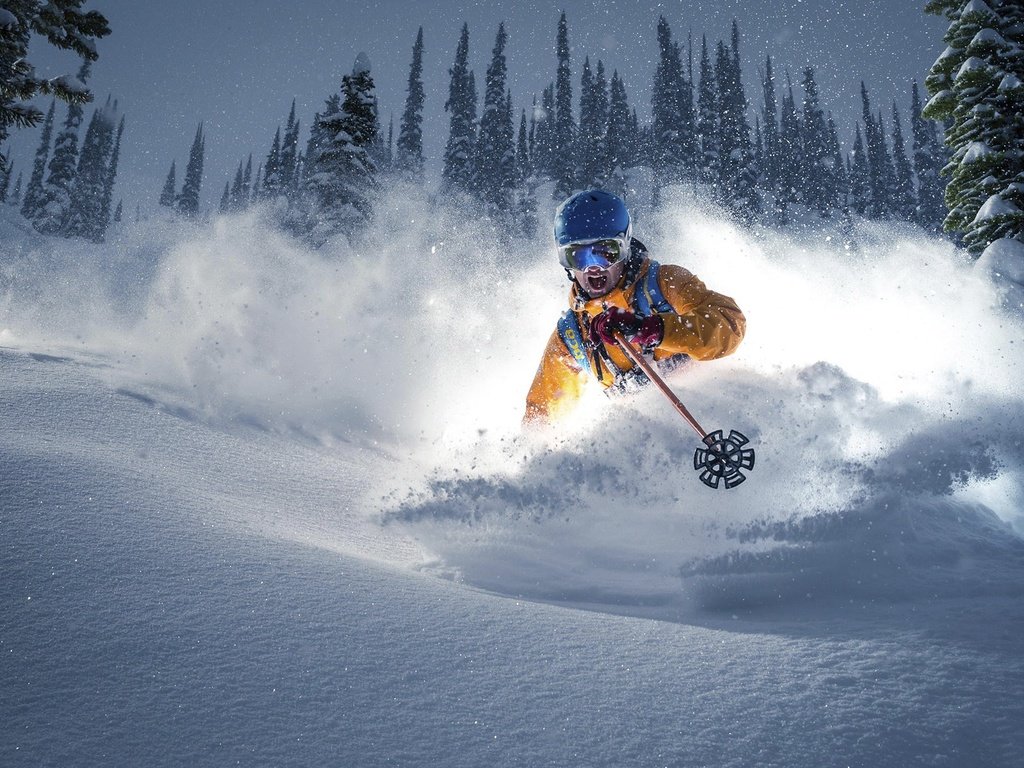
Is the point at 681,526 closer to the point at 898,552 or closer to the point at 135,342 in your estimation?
the point at 898,552

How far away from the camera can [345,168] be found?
2678 centimetres

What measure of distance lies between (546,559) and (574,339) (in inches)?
91.8

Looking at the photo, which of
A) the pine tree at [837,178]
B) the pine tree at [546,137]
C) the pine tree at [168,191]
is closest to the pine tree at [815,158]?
the pine tree at [837,178]

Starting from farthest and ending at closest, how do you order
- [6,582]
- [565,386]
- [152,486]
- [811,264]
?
[811,264], [565,386], [152,486], [6,582]

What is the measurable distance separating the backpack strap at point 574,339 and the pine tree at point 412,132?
5476 centimetres

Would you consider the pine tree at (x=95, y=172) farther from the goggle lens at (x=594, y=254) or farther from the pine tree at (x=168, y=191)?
the goggle lens at (x=594, y=254)

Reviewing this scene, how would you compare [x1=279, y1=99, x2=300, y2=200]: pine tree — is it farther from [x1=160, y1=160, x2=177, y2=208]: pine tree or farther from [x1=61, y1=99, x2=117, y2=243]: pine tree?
[x1=160, y1=160, x2=177, y2=208]: pine tree

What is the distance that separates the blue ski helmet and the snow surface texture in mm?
1508

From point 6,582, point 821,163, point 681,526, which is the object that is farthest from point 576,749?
point 821,163

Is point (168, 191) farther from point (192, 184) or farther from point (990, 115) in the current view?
point (990, 115)

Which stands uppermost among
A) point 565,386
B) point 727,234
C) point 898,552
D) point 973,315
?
point 727,234

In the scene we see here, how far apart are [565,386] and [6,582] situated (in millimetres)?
4743

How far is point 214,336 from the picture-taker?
10.4 meters

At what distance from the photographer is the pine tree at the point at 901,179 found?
61.9 meters
